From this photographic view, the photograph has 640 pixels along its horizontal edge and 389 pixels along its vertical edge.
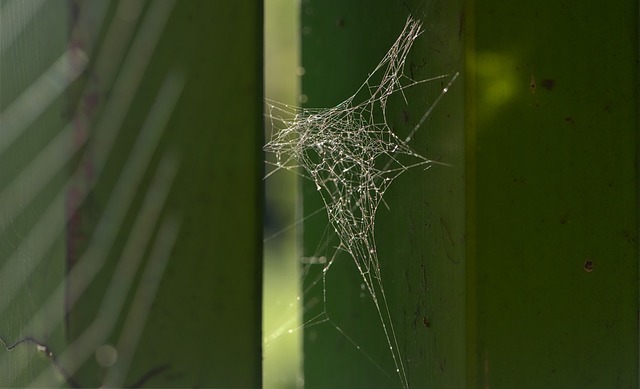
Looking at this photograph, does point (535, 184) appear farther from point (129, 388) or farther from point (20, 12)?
point (20, 12)

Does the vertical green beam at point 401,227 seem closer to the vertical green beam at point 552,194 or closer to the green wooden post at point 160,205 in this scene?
the vertical green beam at point 552,194

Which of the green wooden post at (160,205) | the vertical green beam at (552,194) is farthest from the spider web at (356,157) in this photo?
Result: the green wooden post at (160,205)

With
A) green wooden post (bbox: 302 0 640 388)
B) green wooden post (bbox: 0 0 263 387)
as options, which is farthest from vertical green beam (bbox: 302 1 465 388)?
green wooden post (bbox: 0 0 263 387)

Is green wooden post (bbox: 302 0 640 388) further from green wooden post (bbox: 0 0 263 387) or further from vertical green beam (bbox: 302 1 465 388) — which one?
green wooden post (bbox: 0 0 263 387)

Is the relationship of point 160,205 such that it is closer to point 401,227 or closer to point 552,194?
point 401,227

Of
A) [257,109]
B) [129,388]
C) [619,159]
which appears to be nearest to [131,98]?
[257,109]
